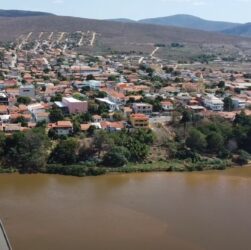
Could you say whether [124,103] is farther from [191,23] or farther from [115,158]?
[191,23]

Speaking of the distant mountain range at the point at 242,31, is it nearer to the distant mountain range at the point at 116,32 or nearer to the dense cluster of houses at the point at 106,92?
the distant mountain range at the point at 116,32

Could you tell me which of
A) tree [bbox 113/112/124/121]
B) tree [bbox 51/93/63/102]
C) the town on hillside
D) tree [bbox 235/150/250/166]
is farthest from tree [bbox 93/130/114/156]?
tree [bbox 51/93/63/102]

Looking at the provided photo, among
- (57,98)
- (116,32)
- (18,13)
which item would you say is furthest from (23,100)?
(18,13)

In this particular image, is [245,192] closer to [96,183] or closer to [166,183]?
[166,183]

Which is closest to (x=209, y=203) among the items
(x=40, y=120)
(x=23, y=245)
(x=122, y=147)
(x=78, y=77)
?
(x=122, y=147)

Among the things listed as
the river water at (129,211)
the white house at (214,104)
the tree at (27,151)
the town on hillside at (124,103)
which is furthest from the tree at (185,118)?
the tree at (27,151)

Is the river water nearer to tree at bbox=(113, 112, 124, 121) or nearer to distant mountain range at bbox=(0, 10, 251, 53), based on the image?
tree at bbox=(113, 112, 124, 121)
